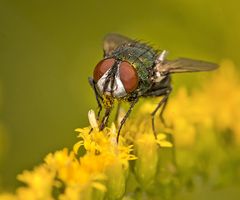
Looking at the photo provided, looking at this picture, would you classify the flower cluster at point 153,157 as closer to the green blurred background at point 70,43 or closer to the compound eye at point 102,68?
the compound eye at point 102,68

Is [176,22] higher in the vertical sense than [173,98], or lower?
higher

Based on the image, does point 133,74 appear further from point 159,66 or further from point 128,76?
point 159,66

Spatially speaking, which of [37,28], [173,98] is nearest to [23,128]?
[37,28]

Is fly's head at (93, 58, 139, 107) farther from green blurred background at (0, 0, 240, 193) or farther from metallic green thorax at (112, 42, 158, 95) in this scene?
green blurred background at (0, 0, 240, 193)

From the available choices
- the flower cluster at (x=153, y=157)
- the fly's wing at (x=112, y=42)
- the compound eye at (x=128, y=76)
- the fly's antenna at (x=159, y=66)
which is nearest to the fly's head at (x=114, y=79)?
the compound eye at (x=128, y=76)

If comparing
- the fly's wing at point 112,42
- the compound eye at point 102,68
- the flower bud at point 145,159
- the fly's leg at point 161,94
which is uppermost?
the fly's wing at point 112,42

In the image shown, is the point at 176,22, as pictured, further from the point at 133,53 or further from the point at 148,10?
the point at 133,53
